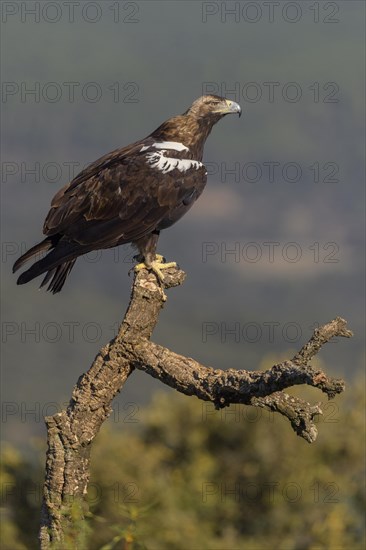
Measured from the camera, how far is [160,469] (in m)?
21.6

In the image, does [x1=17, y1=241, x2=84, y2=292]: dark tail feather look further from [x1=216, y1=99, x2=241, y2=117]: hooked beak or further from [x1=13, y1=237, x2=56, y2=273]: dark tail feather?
[x1=216, y1=99, x2=241, y2=117]: hooked beak

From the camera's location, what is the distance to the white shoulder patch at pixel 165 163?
11.1 metres

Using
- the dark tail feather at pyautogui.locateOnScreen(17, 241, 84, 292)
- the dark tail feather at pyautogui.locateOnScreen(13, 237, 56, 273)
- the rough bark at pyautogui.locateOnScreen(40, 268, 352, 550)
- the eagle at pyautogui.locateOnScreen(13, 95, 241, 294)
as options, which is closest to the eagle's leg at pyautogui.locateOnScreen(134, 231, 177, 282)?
the eagle at pyautogui.locateOnScreen(13, 95, 241, 294)

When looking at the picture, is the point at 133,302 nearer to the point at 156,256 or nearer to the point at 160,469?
the point at 156,256

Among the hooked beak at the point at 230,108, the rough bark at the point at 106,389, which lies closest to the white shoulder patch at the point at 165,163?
the hooked beak at the point at 230,108

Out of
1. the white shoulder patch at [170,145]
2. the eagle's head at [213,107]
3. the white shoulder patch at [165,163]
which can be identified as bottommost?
the white shoulder patch at [165,163]

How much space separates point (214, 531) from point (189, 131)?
447 inches

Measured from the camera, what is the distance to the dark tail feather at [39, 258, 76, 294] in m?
10.8

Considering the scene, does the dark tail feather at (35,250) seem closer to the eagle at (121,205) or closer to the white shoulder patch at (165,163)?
the eagle at (121,205)

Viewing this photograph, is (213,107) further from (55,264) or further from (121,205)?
(55,264)

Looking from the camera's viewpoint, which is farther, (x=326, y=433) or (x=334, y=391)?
(x=326, y=433)

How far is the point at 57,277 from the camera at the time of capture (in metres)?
10.8

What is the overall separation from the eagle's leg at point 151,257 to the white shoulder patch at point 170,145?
1069 mm

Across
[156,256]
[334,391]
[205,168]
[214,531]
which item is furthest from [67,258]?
[214,531]
